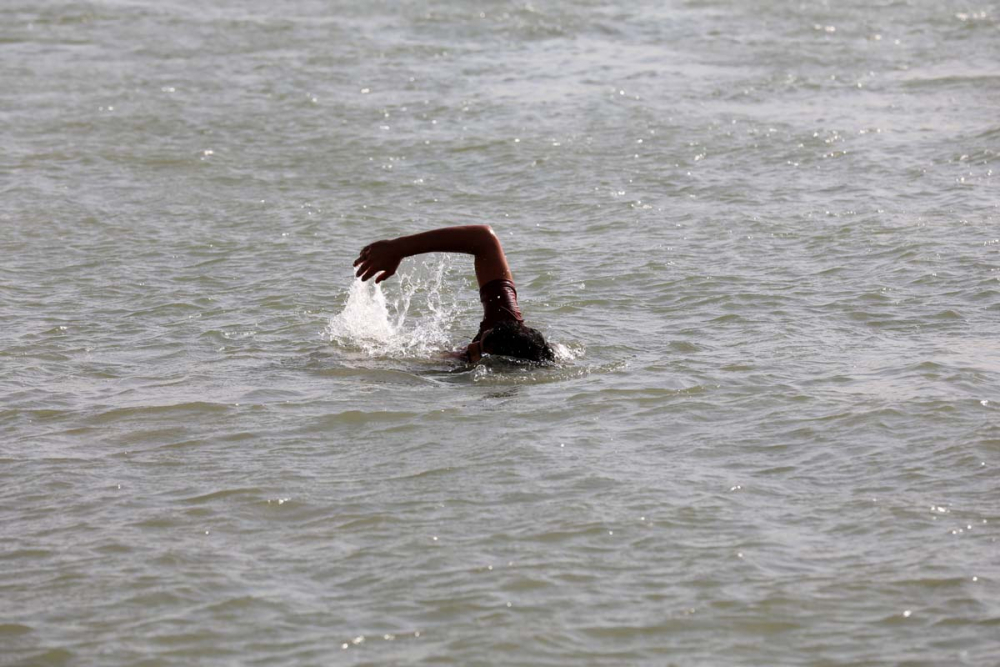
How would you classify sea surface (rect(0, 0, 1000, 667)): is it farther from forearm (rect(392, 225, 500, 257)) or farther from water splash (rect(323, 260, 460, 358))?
forearm (rect(392, 225, 500, 257))

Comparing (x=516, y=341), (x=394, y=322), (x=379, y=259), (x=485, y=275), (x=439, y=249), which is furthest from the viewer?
(x=394, y=322)

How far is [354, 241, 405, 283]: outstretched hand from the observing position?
22.2 ft

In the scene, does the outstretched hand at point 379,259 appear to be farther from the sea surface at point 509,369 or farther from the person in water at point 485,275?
the sea surface at point 509,369

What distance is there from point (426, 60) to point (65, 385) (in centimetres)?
987

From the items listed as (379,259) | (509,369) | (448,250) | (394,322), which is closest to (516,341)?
(509,369)

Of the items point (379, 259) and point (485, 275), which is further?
point (485, 275)

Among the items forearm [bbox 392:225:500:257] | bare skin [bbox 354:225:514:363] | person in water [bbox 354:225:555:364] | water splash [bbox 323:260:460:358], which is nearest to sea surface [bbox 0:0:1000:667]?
water splash [bbox 323:260:460:358]

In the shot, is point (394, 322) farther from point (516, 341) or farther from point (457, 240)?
point (516, 341)

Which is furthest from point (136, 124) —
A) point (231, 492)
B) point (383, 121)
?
point (231, 492)

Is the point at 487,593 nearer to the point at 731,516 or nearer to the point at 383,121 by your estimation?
the point at 731,516

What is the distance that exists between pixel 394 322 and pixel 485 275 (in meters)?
1.22

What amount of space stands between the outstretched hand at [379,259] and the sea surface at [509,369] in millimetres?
596

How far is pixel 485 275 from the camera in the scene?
23.4 feet

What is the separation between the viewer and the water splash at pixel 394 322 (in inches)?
301
